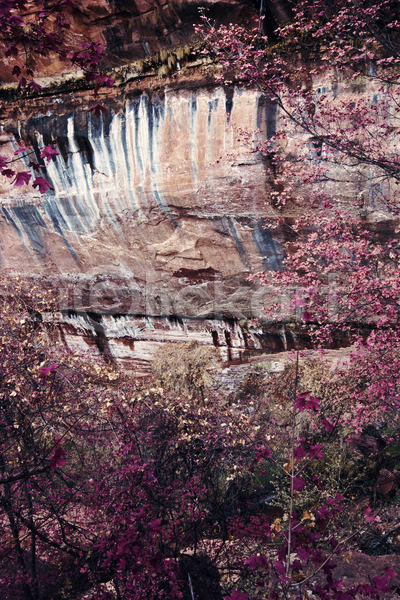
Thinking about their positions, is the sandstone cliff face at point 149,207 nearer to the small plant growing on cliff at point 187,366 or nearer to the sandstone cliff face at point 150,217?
the sandstone cliff face at point 150,217

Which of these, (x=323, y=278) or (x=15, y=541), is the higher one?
(x=323, y=278)

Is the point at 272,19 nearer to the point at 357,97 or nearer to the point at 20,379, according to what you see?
the point at 357,97

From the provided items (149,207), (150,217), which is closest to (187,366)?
(150,217)

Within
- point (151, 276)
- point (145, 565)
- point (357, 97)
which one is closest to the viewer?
point (145, 565)

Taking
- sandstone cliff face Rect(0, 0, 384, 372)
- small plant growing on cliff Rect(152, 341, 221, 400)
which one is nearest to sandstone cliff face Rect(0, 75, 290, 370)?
sandstone cliff face Rect(0, 0, 384, 372)

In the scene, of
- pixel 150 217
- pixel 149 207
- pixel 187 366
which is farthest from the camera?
pixel 187 366

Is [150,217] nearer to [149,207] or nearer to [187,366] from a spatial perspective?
[149,207]

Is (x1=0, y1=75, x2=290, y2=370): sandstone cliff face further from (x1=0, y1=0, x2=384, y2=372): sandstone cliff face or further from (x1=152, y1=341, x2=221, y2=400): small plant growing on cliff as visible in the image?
(x1=152, y1=341, x2=221, y2=400): small plant growing on cliff

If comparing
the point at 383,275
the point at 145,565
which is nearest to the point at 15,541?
the point at 145,565

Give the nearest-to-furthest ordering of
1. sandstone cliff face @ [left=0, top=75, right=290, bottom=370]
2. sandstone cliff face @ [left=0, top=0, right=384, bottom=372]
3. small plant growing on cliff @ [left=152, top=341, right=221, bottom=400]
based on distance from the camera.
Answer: sandstone cliff face @ [left=0, top=0, right=384, bottom=372] < sandstone cliff face @ [left=0, top=75, right=290, bottom=370] < small plant growing on cliff @ [left=152, top=341, right=221, bottom=400]

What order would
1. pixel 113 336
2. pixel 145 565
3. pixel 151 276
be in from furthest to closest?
pixel 113 336 < pixel 151 276 < pixel 145 565

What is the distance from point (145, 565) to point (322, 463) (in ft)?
11.0

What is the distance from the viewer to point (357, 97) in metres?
4.45

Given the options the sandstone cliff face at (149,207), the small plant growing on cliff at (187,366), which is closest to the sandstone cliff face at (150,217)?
the sandstone cliff face at (149,207)
